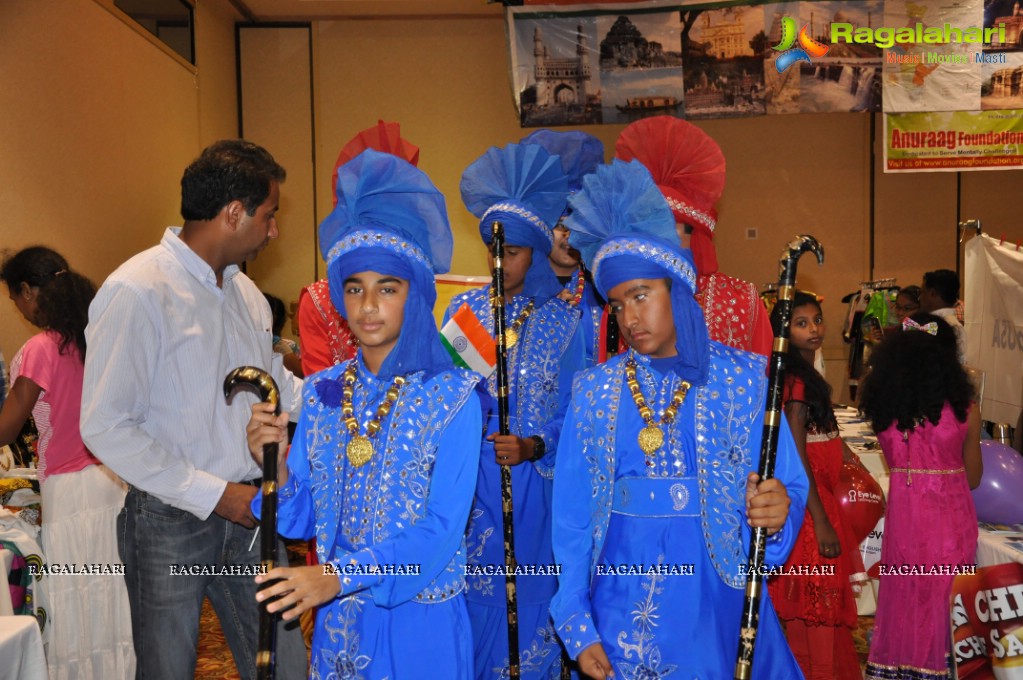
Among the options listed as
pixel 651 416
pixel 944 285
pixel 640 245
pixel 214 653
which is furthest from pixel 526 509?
pixel 944 285

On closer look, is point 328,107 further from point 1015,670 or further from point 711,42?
point 1015,670

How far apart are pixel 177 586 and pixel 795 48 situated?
7485mm

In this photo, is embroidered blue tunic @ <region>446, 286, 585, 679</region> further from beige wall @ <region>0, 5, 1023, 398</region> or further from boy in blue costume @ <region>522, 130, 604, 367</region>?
beige wall @ <region>0, 5, 1023, 398</region>

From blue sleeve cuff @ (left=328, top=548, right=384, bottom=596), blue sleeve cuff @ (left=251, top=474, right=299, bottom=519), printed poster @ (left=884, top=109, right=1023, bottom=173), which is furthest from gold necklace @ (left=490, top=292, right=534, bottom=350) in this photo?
printed poster @ (left=884, top=109, right=1023, bottom=173)

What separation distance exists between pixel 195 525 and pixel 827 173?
10249 mm

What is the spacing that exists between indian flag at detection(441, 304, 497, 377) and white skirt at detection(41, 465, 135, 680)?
1.77 m

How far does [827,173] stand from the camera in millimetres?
11375

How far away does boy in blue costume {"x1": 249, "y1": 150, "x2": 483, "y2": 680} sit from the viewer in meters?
2.07

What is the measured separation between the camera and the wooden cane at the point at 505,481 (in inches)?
120

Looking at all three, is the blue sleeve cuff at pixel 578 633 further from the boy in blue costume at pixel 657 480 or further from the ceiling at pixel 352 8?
the ceiling at pixel 352 8

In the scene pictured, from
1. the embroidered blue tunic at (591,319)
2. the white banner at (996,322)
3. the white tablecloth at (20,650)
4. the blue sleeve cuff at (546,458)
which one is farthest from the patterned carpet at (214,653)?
the white banner at (996,322)

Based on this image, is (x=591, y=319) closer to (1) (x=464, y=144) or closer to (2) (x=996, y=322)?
(2) (x=996, y=322)

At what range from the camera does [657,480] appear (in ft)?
7.34

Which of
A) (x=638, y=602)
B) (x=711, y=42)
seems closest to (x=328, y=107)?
(x=711, y=42)
